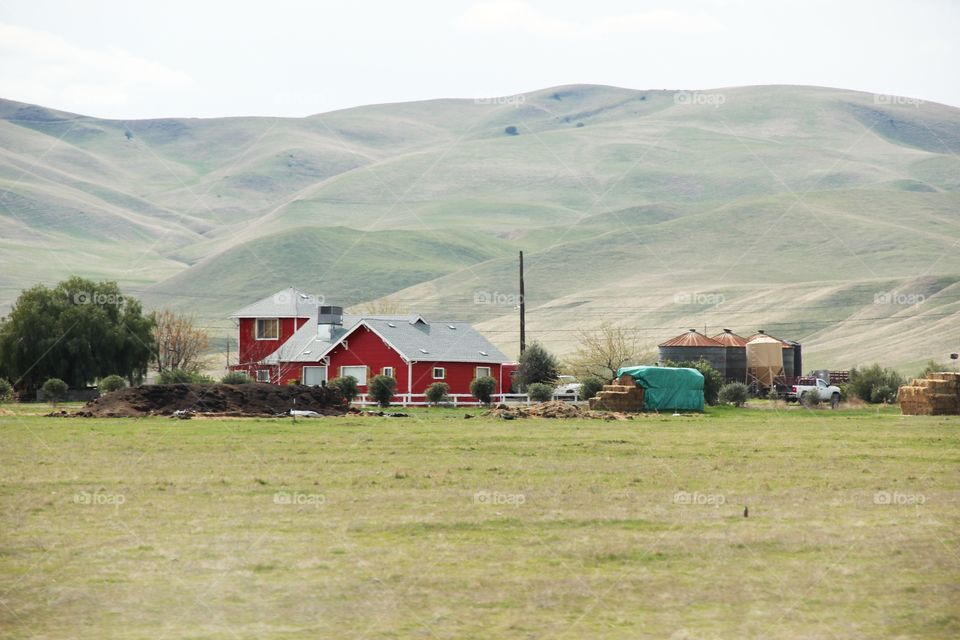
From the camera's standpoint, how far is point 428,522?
18484mm

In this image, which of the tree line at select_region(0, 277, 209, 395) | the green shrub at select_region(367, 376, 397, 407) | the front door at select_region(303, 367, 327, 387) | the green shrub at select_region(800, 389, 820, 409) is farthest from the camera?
the front door at select_region(303, 367, 327, 387)

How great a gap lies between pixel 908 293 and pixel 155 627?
150080 millimetres

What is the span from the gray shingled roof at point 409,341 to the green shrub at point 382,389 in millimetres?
5500

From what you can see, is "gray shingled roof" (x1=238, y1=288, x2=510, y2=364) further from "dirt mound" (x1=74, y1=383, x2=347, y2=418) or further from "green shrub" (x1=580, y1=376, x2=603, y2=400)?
"dirt mound" (x1=74, y1=383, x2=347, y2=418)

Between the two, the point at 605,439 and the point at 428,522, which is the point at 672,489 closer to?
the point at 428,522

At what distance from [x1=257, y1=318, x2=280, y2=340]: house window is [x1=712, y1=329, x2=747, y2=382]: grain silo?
28.6m

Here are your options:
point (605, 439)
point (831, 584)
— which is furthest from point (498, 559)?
point (605, 439)

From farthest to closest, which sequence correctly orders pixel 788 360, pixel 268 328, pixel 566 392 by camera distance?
pixel 788 360 < pixel 268 328 < pixel 566 392

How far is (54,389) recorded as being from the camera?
209 ft

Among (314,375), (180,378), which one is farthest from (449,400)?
(180,378)

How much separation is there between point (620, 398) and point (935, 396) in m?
13.9

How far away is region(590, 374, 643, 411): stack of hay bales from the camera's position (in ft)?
190

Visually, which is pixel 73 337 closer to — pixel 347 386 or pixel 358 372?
pixel 358 372

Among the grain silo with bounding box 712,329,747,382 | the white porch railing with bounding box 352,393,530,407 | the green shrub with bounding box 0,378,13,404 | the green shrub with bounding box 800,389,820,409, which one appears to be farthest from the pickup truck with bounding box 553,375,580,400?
the green shrub with bounding box 0,378,13,404
